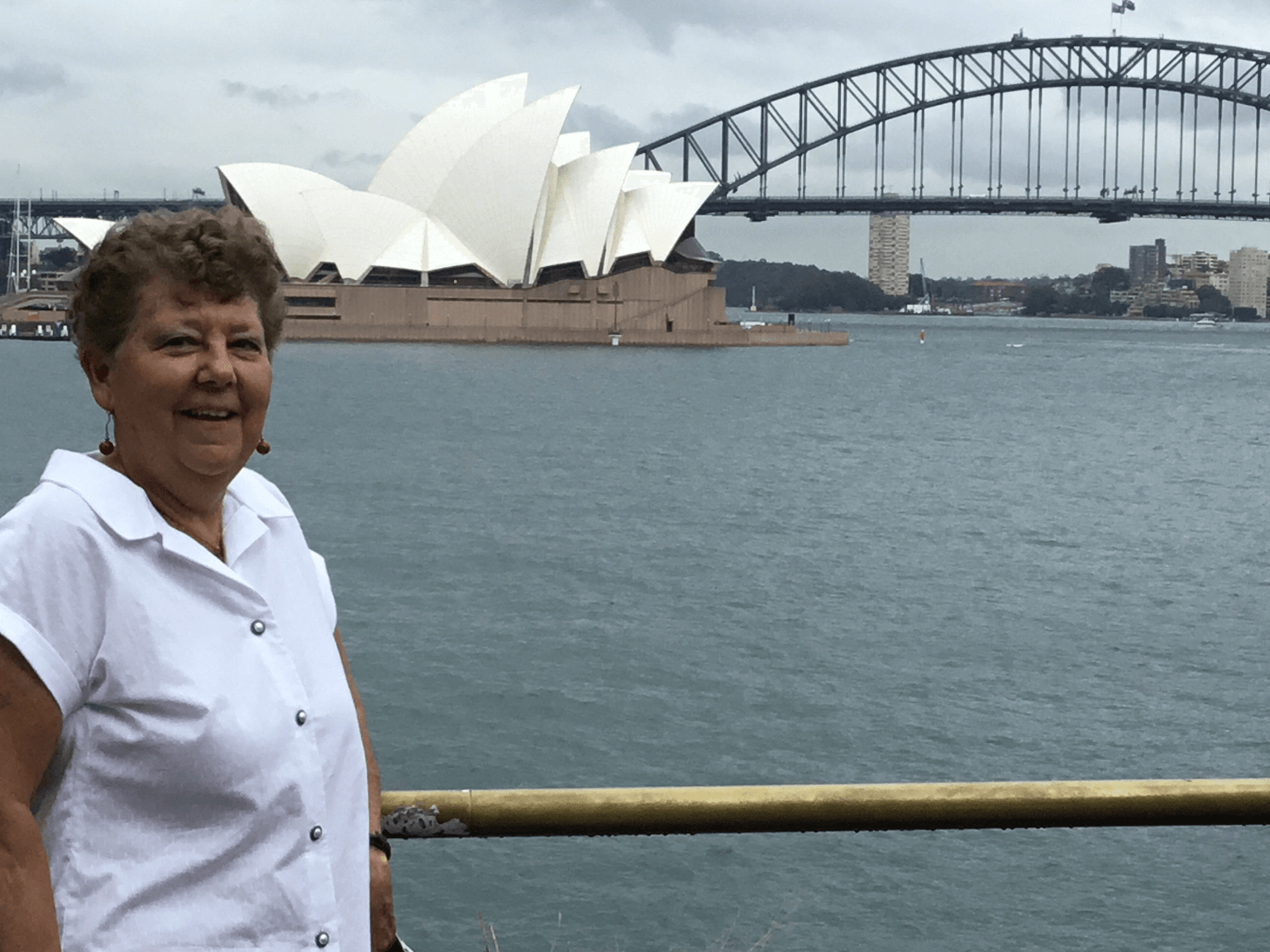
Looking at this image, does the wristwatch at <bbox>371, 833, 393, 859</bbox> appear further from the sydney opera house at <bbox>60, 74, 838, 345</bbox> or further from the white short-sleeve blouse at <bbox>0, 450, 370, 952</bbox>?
the sydney opera house at <bbox>60, 74, 838, 345</bbox>

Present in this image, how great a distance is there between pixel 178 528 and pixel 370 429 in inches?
1620

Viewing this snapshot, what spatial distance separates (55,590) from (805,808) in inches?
47.8

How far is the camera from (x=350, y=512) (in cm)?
2727

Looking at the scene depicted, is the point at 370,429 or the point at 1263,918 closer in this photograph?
the point at 1263,918

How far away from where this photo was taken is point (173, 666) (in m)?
1.59

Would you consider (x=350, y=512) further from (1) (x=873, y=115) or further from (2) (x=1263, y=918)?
(1) (x=873, y=115)

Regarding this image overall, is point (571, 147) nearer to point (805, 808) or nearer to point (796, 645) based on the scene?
point (796, 645)

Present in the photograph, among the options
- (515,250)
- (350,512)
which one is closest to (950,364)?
(515,250)

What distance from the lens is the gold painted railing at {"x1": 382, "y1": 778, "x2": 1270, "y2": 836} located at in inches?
90.6

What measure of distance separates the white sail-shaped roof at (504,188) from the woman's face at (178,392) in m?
69.1

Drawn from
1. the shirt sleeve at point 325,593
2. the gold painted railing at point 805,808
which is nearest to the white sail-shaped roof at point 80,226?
the gold painted railing at point 805,808

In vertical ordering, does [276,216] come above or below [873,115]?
below

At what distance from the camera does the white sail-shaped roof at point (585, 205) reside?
75.6 m

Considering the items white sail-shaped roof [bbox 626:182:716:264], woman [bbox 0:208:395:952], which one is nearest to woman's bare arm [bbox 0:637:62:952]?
woman [bbox 0:208:395:952]
